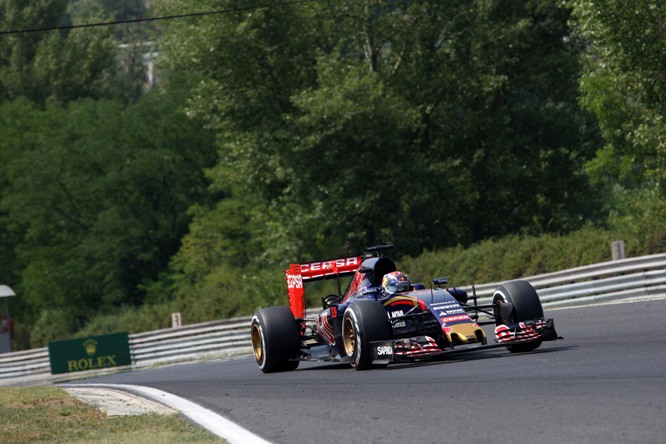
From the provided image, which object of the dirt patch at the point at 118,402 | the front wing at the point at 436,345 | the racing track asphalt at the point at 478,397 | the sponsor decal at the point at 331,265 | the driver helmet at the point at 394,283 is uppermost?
the sponsor decal at the point at 331,265

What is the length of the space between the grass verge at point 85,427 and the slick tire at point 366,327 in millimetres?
3323

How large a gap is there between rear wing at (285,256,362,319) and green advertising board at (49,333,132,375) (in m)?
15.0

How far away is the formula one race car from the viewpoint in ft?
46.0

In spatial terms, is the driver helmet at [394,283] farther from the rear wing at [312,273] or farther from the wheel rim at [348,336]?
the rear wing at [312,273]

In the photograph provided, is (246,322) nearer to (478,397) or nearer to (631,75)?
(631,75)

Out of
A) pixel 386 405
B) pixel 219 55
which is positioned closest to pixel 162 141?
pixel 219 55

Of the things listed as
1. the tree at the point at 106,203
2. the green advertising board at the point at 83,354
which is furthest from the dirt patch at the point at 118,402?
the tree at the point at 106,203

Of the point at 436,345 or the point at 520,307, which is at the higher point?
the point at 520,307

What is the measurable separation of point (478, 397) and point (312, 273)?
24.7 ft

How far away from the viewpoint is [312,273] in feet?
57.5

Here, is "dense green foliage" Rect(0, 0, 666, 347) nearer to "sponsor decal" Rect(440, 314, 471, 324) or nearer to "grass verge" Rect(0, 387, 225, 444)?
"sponsor decal" Rect(440, 314, 471, 324)

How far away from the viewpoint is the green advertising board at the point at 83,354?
31.4m

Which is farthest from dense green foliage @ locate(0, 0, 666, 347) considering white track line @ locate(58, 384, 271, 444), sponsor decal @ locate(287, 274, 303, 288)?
white track line @ locate(58, 384, 271, 444)

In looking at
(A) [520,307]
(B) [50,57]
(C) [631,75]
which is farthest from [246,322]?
(B) [50,57]
